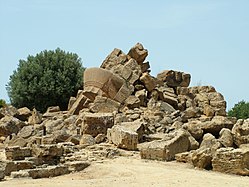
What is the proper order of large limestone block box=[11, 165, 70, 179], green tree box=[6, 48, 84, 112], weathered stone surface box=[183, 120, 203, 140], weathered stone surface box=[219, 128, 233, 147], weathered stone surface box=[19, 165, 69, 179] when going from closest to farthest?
1. large limestone block box=[11, 165, 70, 179]
2. weathered stone surface box=[19, 165, 69, 179]
3. weathered stone surface box=[219, 128, 233, 147]
4. weathered stone surface box=[183, 120, 203, 140]
5. green tree box=[6, 48, 84, 112]

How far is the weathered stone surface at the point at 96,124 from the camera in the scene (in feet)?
69.4

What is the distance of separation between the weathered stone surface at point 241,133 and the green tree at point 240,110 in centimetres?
2539

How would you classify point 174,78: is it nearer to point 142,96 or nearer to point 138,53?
point 138,53

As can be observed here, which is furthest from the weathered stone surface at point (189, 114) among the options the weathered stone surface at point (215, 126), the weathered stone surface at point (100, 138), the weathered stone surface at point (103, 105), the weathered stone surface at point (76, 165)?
the weathered stone surface at point (76, 165)

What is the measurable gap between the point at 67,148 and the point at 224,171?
590 cm

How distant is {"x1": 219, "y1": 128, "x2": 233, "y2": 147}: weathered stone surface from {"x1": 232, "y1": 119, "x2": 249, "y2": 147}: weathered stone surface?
266mm

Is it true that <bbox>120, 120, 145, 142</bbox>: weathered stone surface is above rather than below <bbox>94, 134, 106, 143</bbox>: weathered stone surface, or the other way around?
above

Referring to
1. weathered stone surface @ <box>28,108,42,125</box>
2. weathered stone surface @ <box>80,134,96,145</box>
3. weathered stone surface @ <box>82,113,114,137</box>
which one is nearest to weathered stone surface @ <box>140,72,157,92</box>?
weathered stone surface @ <box>82,113,114,137</box>

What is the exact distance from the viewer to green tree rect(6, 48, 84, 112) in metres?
33.3

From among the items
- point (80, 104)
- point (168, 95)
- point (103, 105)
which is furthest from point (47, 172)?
point (168, 95)

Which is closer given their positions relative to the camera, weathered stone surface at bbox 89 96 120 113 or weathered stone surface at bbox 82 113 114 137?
weathered stone surface at bbox 82 113 114 137

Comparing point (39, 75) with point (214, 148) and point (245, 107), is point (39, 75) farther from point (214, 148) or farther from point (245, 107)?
point (245, 107)

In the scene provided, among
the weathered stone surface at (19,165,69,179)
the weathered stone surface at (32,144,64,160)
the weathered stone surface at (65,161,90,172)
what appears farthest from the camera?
the weathered stone surface at (32,144,64,160)

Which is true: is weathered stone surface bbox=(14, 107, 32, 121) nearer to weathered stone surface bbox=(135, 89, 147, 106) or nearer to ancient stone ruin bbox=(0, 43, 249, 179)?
ancient stone ruin bbox=(0, 43, 249, 179)
